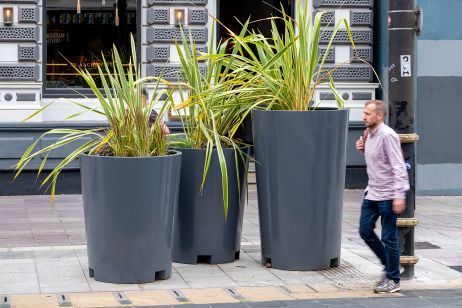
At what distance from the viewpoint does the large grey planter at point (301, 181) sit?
9.97m

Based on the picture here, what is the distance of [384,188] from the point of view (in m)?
9.12

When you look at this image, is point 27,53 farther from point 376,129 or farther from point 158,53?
point 376,129

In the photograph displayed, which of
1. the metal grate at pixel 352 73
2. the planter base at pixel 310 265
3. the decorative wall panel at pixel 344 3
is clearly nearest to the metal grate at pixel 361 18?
the decorative wall panel at pixel 344 3

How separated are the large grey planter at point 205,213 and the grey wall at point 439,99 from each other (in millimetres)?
6574

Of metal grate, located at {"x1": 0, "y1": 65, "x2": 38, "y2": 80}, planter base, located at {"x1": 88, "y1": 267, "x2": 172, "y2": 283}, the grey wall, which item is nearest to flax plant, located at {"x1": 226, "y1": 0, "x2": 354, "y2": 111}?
planter base, located at {"x1": 88, "y1": 267, "x2": 172, "y2": 283}

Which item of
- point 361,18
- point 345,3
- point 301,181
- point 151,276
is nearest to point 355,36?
point 361,18

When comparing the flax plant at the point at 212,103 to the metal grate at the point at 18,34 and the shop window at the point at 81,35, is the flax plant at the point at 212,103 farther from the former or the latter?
the shop window at the point at 81,35

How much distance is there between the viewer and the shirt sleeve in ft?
29.7

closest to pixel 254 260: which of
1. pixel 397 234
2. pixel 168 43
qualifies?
pixel 397 234

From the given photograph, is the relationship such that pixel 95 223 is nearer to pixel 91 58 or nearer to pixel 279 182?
pixel 279 182

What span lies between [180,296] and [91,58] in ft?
26.8

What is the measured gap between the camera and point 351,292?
30.5 ft

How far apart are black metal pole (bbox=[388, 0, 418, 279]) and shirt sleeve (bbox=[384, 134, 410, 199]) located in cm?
67

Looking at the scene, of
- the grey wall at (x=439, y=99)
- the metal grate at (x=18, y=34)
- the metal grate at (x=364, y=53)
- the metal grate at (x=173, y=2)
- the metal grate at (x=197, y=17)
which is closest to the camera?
the metal grate at (x=18, y=34)
